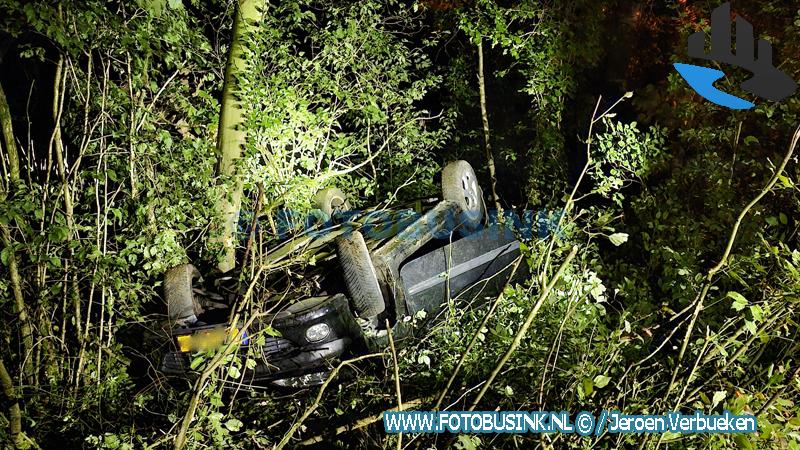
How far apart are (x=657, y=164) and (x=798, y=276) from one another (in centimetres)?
447

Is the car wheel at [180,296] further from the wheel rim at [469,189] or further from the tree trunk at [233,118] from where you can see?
the wheel rim at [469,189]

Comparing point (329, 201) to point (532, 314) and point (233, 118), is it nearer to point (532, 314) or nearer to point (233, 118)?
point (233, 118)

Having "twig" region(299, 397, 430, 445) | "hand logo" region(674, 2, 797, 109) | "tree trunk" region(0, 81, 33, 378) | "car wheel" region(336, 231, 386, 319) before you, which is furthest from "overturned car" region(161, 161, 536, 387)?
"hand logo" region(674, 2, 797, 109)

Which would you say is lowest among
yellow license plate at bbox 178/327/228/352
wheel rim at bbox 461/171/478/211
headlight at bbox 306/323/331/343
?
headlight at bbox 306/323/331/343

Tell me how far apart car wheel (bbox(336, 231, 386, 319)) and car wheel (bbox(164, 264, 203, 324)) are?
4.02 ft

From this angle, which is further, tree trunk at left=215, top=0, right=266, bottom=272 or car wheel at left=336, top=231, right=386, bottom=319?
tree trunk at left=215, top=0, right=266, bottom=272

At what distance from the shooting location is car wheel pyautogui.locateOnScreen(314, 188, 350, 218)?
6.41 m

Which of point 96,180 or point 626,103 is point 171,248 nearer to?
point 96,180

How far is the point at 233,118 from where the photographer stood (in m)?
6.07

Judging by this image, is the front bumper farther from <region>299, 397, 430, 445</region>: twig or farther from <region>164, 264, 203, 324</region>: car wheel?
<region>299, 397, 430, 445</region>: twig

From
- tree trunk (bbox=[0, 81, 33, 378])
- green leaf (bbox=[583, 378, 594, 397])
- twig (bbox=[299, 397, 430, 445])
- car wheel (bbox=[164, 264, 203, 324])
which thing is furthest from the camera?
car wheel (bbox=[164, 264, 203, 324])

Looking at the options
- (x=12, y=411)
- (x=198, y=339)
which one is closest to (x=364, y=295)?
(x=198, y=339)

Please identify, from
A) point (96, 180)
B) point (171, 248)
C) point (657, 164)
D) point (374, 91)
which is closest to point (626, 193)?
point (657, 164)

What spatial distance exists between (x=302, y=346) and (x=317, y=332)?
0.16 meters
